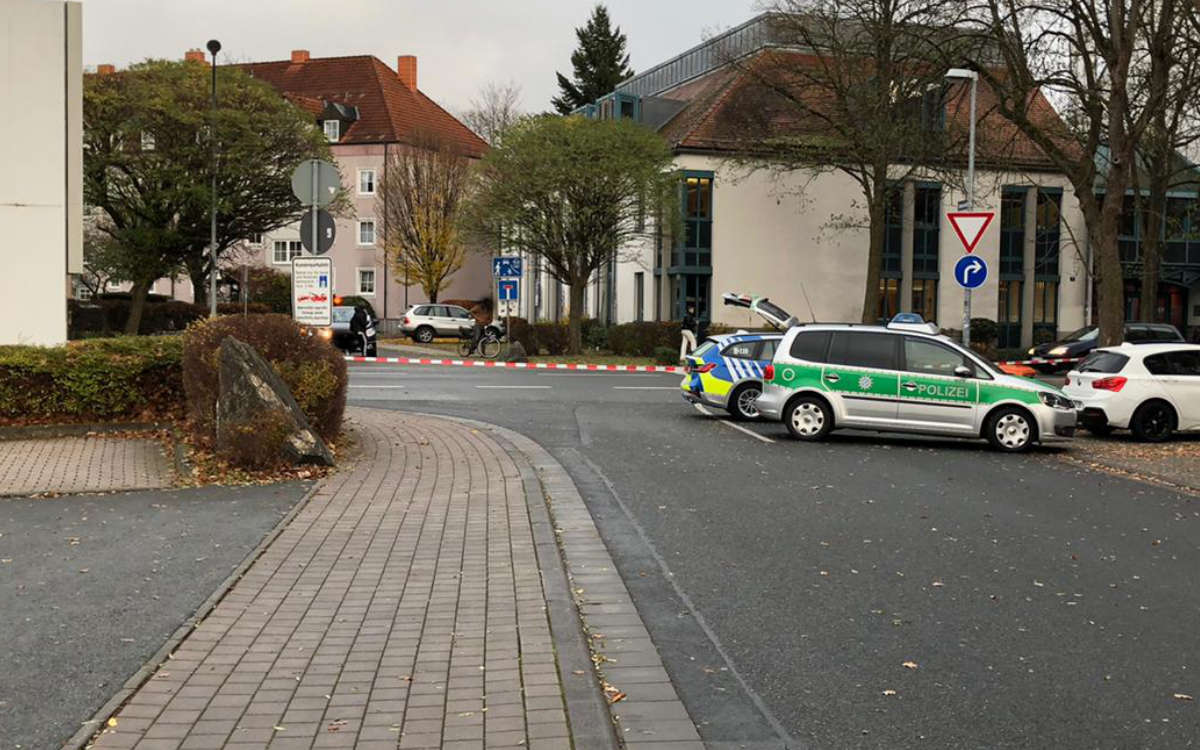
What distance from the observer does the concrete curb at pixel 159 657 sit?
4613mm

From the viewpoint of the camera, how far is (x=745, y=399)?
62.7ft

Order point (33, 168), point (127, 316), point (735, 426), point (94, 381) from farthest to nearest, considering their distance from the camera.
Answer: point (127, 316) → point (33, 168) → point (735, 426) → point (94, 381)

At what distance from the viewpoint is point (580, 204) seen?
3709 cm

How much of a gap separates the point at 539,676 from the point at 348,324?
113 ft

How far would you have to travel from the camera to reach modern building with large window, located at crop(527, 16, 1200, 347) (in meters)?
43.6

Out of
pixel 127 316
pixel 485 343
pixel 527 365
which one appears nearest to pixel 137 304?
pixel 127 316

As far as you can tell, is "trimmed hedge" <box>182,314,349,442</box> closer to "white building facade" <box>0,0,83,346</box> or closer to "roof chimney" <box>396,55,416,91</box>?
"white building facade" <box>0,0,83,346</box>

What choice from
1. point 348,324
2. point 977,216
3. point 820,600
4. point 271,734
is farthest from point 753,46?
point 271,734

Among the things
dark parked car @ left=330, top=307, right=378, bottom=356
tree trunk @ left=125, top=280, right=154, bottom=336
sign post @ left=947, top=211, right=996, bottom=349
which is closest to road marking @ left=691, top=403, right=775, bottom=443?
sign post @ left=947, top=211, right=996, bottom=349

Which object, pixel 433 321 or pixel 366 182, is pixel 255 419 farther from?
pixel 366 182

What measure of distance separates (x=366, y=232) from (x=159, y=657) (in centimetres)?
6639

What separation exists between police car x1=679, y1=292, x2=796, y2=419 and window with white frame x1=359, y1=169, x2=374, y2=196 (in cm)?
5389

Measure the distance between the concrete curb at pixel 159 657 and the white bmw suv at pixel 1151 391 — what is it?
1305 centimetres

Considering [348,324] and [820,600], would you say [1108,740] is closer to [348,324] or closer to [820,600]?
[820,600]
